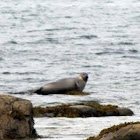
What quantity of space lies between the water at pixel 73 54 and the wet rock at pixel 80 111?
16.9 inches

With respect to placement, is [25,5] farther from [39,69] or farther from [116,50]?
[39,69]

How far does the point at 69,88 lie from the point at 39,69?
505cm

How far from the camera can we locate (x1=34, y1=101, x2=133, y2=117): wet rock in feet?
48.6

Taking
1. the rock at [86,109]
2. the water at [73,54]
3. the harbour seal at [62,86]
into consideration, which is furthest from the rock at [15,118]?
the harbour seal at [62,86]

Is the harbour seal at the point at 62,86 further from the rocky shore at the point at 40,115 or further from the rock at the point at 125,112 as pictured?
the rock at the point at 125,112

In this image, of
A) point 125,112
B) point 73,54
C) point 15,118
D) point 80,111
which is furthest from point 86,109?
point 73,54

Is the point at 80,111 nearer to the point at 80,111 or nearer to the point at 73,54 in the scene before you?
the point at 80,111

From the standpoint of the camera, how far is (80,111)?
1490 cm

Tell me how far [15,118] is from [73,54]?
17.7 m

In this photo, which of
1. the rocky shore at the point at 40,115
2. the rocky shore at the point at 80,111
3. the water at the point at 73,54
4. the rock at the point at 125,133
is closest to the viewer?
the rock at the point at 125,133

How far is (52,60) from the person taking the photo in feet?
89.1

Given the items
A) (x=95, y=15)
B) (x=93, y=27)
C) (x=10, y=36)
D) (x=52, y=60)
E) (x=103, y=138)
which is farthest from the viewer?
(x=95, y=15)

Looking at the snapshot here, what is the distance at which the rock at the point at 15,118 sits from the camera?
11398 millimetres

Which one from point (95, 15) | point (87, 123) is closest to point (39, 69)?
point (87, 123)
